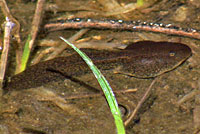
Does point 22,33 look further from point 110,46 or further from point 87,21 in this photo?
point 110,46

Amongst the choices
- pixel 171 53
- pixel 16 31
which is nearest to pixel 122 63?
pixel 171 53

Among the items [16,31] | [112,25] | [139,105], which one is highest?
[16,31]

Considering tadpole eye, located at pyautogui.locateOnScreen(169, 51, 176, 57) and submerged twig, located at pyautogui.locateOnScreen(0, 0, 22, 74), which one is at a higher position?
submerged twig, located at pyautogui.locateOnScreen(0, 0, 22, 74)

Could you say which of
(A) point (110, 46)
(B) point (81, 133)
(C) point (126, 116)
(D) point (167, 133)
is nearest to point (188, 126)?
(D) point (167, 133)

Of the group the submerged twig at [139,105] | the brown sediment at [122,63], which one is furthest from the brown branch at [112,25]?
the submerged twig at [139,105]

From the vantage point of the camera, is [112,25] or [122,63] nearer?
[122,63]

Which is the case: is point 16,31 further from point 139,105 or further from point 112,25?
point 139,105

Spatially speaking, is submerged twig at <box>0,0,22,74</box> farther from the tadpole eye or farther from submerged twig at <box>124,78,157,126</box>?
the tadpole eye

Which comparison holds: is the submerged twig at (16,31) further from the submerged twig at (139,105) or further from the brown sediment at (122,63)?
the submerged twig at (139,105)

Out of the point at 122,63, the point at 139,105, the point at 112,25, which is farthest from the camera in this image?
the point at 112,25

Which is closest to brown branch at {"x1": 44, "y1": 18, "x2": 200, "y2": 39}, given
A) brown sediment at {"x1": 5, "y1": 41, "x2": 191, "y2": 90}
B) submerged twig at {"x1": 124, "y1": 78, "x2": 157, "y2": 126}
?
brown sediment at {"x1": 5, "y1": 41, "x2": 191, "y2": 90}
